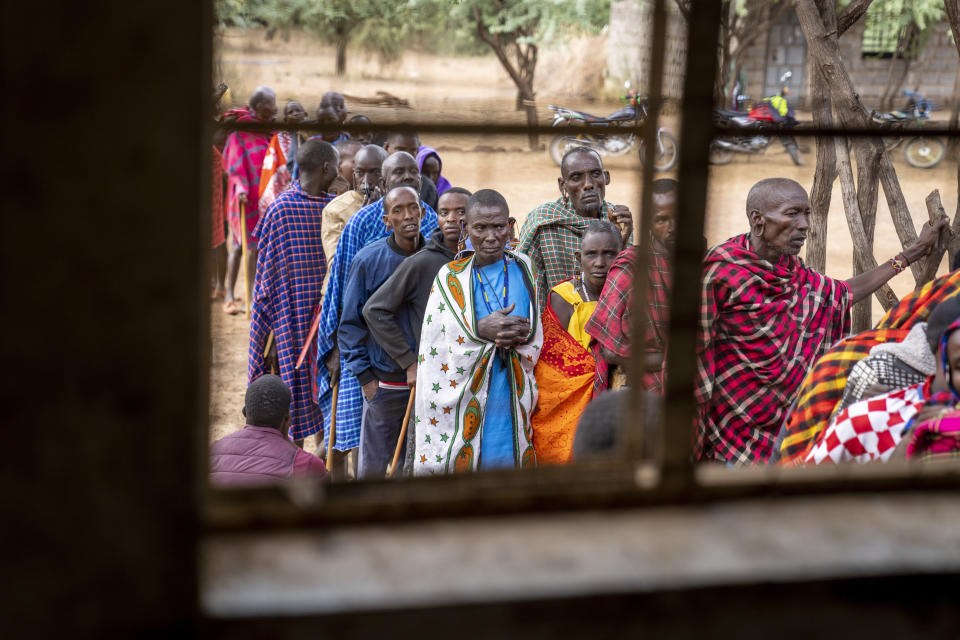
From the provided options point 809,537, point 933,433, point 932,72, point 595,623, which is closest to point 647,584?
point 595,623

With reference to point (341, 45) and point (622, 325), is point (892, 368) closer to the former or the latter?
point (622, 325)

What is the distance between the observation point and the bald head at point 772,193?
10.1 feet

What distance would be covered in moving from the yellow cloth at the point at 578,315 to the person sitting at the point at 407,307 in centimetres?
50

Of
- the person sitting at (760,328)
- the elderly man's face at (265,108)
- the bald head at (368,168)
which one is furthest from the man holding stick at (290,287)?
the person sitting at (760,328)

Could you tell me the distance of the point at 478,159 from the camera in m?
12.3

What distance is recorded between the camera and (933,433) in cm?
203

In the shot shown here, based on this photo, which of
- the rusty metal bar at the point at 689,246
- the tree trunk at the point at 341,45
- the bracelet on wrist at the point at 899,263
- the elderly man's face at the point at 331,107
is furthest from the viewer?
the tree trunk at the point at 341,45

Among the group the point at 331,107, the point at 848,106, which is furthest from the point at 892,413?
the point at 331,107

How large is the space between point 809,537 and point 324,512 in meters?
0.47

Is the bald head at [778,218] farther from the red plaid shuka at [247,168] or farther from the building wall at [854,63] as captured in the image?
the building wall at [854,63]

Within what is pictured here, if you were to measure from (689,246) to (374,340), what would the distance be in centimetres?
288

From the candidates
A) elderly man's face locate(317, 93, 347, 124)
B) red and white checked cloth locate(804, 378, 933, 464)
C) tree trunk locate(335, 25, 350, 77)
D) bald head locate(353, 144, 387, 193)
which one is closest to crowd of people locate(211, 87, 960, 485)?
red and white checked cloth locate(804, 378, 933, 464)

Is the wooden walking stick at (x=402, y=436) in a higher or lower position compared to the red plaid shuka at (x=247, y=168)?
lower

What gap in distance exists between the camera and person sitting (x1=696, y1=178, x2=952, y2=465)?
9.98ft
